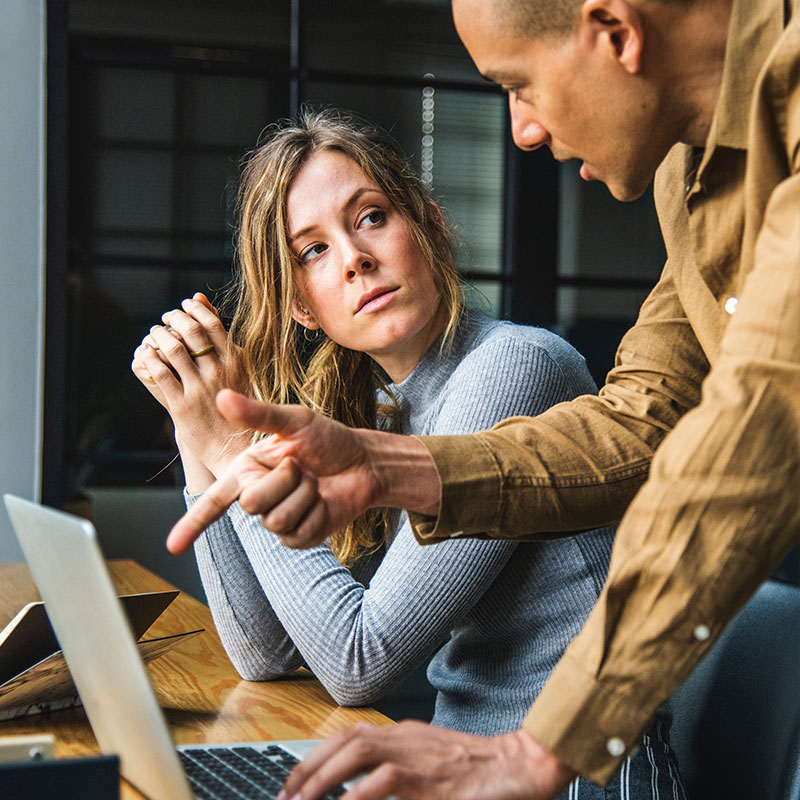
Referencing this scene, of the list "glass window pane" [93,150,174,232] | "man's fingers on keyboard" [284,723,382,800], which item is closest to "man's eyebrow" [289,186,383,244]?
"man's fingers on keyboard" [284,723,382,800]

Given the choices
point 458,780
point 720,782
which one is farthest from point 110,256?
point 458,780

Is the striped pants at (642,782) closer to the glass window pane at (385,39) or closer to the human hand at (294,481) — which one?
the human hand at (294,481)

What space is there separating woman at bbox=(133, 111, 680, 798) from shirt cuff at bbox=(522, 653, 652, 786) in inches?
18.6

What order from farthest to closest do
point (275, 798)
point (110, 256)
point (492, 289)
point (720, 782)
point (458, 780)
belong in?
point (492, 289), point (110, 256), point (720, 782), point (275, 798), point (458, 780)

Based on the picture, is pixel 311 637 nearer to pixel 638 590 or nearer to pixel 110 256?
pixel 638 590

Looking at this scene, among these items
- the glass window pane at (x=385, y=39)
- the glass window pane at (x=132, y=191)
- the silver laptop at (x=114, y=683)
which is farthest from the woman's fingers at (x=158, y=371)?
the glass window pane at (x=385, y=39)

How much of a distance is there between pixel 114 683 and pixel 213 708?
42 cm

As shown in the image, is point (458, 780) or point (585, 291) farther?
point (585, 291)

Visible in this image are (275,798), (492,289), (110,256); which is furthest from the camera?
(492,289)

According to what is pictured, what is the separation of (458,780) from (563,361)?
0.76m

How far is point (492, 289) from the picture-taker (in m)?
3.79

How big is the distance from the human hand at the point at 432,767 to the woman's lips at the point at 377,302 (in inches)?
32.7

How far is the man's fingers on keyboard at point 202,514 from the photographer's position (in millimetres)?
779

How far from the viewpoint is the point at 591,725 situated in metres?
0.66
